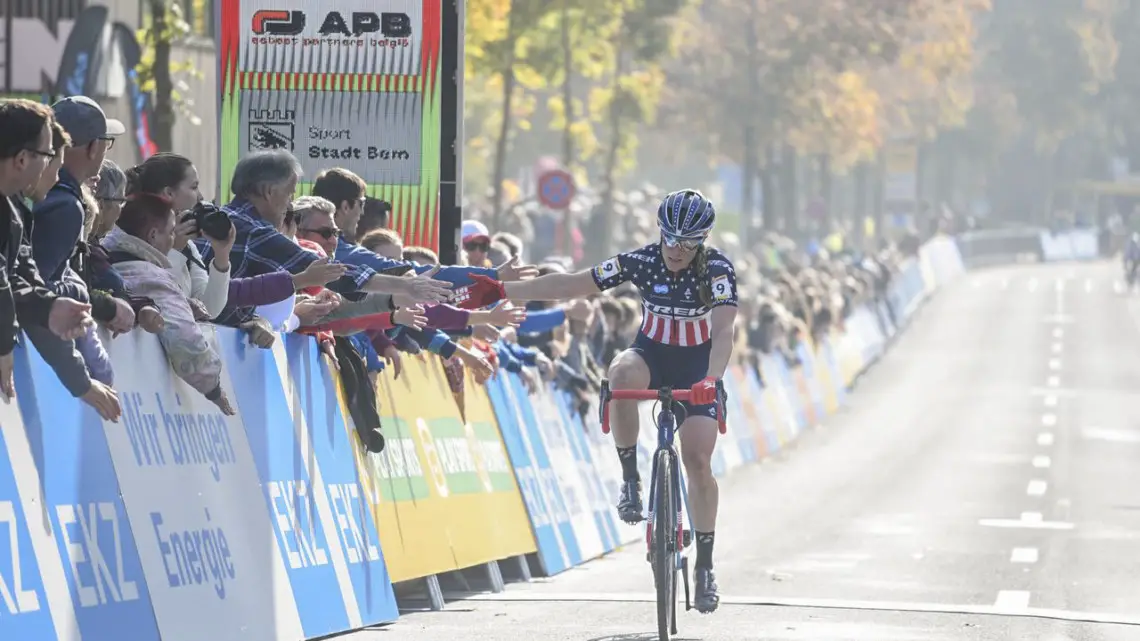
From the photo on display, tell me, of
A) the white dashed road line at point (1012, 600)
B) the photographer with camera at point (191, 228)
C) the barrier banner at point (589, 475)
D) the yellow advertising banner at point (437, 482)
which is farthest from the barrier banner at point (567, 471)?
the photographer with camera at point (191, 228)

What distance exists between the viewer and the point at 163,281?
9219 mm

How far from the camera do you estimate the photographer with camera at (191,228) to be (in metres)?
9.41

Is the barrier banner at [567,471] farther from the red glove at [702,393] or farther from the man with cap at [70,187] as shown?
the man with cap at [70,187]

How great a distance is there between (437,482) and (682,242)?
2.55 meters

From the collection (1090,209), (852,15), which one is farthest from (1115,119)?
(852,15)

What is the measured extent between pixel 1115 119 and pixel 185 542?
11896cm

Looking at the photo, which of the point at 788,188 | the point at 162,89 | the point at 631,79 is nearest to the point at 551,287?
the point at 162,89

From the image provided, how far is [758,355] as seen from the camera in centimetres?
2964

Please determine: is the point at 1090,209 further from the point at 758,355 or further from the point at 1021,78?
the point at 758,355

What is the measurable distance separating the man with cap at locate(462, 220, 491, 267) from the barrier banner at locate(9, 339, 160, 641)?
6.65 m

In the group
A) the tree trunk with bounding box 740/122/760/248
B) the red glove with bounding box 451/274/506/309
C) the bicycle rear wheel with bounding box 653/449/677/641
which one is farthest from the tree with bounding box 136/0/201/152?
the tree trunk with bounding box 740/122/760/248

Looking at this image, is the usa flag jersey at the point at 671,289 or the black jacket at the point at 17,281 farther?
the usa flag jersey at the point at 671,289

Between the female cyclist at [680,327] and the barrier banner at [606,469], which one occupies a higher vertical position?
the female cyclist at [680,327]

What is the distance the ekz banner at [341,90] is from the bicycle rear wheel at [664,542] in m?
4.55
